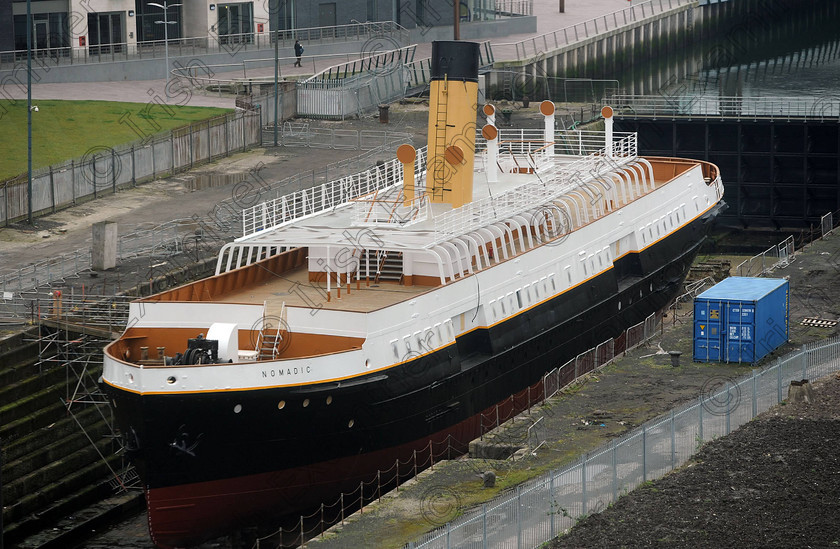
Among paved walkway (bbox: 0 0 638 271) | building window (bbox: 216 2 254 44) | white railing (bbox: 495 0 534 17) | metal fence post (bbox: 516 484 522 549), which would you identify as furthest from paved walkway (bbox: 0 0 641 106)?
metal fence post (bbox: 516 484 522 549)

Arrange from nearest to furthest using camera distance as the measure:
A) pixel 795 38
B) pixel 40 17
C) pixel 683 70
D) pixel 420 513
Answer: pixel 420 513
pixel 40 17
pixel 683 70
pixel 795 38

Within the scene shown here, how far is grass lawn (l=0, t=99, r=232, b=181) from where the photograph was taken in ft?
184

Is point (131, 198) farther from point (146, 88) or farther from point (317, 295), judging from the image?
point (317, 295)

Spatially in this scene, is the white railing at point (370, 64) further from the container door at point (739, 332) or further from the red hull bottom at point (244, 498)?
the red hull bottom at point (244, 498)

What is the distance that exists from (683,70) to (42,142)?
64620 millimetres

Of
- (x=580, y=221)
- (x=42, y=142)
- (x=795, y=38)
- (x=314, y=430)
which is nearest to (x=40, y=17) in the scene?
(x=42, y=142)

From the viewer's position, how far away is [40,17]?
7294cm

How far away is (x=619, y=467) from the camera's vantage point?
31062 millimetres

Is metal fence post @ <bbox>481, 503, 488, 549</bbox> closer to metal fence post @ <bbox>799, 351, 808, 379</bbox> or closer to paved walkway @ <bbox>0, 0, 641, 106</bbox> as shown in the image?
metal fence post @ <bbox>799, 351, 808, 379</bbox>

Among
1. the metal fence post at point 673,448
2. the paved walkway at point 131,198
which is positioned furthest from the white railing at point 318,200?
the metal fence post at point 673,448

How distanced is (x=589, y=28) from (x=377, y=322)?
71336 mm

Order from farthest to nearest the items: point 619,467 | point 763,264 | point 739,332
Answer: point 763,264 → point 739,332 → point 619,467

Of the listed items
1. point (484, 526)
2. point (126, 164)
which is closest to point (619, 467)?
point (484, 526)

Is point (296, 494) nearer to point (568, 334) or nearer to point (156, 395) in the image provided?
point (156, 395)
